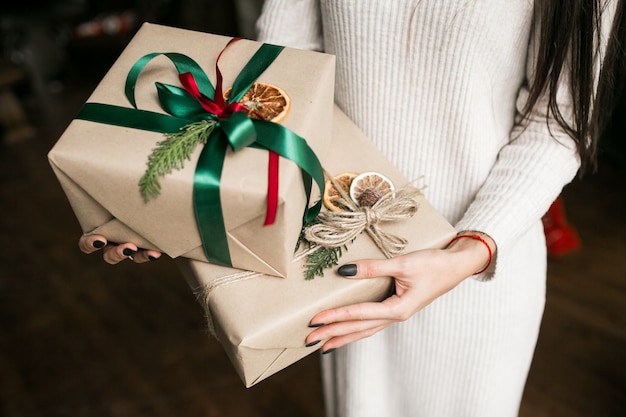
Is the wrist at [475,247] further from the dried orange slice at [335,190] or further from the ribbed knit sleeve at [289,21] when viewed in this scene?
the ribbed knit sleeve at [289,21]

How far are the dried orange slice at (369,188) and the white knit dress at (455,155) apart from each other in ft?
0.40

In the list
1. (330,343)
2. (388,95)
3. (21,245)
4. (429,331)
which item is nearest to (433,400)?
(429,331)

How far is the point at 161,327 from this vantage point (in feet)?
6.30

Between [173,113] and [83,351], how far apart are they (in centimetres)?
146

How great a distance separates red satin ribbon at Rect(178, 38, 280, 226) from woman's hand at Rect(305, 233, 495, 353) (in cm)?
12

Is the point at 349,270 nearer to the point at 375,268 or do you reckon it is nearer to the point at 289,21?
the point at 375,268

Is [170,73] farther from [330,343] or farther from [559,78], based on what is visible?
[559,78]

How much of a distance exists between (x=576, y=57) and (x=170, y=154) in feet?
1.68

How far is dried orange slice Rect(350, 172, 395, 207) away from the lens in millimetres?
713

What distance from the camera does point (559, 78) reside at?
30.0 inches

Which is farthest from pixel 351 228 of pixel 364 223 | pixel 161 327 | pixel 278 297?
pixel 161 327

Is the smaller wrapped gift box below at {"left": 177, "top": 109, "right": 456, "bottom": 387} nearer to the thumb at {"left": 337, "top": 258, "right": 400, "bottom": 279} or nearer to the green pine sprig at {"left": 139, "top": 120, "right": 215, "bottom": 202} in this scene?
the thumb at {"left": 337, "top": 258, "right": 400, "bottom": 279}

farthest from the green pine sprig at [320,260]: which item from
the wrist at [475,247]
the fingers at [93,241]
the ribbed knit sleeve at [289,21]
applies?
the ribbed knit sleeve at [289,21]

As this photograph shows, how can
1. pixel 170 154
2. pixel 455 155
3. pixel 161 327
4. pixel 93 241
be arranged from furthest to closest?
pixel 161 327, pixel 455 155, pixel 93 241, pixel 170 154
